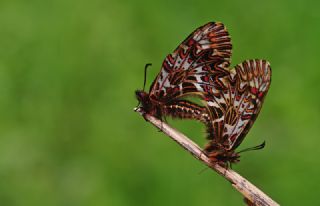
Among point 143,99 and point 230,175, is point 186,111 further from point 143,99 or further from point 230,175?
point 230,175

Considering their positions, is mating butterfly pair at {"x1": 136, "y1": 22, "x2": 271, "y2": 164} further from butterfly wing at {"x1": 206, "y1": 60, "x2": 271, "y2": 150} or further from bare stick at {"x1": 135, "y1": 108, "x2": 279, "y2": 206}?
bare stick at {"x1": 135, "y1": 108, "x2": 279, "y2": 206}

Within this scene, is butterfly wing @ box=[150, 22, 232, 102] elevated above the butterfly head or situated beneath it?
elevated above

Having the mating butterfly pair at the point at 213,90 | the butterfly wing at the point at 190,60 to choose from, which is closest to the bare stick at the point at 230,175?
the mating butterfly pair at the point at 213,90

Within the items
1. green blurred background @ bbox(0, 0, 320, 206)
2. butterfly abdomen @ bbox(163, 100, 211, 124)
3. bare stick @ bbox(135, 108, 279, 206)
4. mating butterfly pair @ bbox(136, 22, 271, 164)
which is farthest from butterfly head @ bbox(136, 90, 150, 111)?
green blurred background @ bbox(0, 0, 320, 206)

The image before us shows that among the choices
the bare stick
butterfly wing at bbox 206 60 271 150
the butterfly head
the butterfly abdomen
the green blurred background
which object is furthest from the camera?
the green blurred background

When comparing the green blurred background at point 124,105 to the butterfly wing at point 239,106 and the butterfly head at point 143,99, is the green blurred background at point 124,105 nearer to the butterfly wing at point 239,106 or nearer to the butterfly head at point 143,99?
the butterfly head at point 143,99

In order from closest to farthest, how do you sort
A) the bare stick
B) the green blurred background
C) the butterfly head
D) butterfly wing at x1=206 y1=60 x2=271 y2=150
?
the bare stick < butterfly wing at x1=206 y1=60 x2=271 y2=150 < the butterfly head < the green blurred background

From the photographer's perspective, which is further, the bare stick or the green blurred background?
the green blurred background
